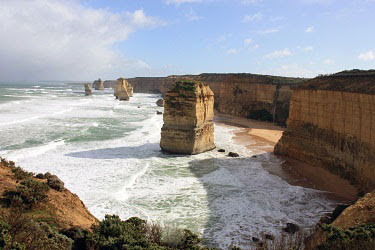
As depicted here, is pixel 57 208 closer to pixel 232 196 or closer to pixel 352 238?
pixel 352 238

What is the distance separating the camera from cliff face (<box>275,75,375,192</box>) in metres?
13.7

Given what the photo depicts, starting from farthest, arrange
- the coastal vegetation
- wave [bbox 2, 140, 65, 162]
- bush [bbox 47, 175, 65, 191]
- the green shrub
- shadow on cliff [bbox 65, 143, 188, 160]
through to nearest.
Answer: shadow on cliff [bbox 65, 143, 188, 160] → wave [bbox 2, 140, 65, 162] → bush [bbox 47, 175, 65, 191] → the green shrub → the coastal vegetation

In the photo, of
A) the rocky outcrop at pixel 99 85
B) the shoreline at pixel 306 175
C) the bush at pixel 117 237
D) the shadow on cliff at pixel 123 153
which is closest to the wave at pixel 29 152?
the shadow on cliff at pixel 123 153

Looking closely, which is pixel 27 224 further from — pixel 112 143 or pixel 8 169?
pixel 112 143

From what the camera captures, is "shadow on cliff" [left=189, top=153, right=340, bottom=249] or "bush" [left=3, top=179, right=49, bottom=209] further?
"shadow on cliff" [left=189, top=153, right=340, bottom=249]

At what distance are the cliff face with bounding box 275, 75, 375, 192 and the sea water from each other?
6.90 feet

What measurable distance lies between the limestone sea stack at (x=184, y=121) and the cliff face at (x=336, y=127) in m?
5.97

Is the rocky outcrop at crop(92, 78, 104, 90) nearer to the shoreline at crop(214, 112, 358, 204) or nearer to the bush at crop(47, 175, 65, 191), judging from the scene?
the shoreline at crop(214, 112, 358, 204)

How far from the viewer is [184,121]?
2072 centimetres

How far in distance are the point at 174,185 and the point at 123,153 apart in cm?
679

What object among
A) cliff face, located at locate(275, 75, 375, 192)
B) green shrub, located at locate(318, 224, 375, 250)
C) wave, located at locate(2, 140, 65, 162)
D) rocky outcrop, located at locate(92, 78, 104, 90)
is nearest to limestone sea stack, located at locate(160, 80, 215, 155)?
cliff face, located at locate(275, 75, 375, 192)

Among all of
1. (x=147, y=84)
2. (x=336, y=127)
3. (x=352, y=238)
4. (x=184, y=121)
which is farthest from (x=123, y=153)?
(x=147, y=84)

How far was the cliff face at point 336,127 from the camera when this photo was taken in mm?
13742

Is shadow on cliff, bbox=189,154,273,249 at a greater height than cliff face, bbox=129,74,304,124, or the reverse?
cliff face, bbox=129,74,304,124
